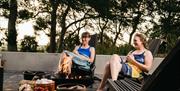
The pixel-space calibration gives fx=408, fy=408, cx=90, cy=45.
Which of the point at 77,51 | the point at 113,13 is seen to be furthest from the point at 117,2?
the point at 77,51

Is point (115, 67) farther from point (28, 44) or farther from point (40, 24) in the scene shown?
point (40, 24)

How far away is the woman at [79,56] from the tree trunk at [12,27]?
7779 millimetres

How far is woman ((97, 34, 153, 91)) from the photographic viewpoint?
5152mm

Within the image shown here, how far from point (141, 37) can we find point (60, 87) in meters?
2.07

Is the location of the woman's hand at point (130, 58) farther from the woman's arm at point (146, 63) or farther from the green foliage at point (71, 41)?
the green foliage at point (71, 41)

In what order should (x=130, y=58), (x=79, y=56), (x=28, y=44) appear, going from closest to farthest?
1. (x=130, y=58)
2. (x=79, y=56)
3. (x=28, y=44)

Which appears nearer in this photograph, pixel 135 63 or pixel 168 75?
pixel 168 75

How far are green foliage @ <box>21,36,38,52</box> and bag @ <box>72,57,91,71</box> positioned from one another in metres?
7.38

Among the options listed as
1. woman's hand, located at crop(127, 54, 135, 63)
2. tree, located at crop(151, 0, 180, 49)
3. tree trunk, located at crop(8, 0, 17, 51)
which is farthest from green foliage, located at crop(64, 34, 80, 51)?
woman's hand, located at crop(127, 54, 135, 63)

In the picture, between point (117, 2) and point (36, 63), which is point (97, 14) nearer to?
point (117, 2)

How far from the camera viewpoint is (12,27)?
14.5 meters

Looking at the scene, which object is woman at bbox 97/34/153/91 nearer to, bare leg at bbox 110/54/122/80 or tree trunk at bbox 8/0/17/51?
bare leg at bbox 110/54/122/80

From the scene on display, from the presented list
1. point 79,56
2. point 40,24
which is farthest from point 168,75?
point 40,24

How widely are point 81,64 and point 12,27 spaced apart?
8.79 metres
